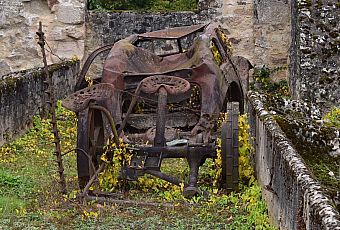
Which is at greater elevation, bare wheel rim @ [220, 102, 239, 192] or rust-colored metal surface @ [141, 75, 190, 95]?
rust-colored metal surface @ [141, 75, 190, 95]

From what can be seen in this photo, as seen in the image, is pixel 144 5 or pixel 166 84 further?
pixel 144 5

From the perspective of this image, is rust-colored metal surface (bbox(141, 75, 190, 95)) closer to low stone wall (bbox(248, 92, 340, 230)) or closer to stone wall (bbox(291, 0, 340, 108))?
low stone wall (bbox(248, 92, 340, 230))

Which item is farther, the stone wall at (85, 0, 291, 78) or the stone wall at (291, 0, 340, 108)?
the stone wall at (85, 0, 291, 78)

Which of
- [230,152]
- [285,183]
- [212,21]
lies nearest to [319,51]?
[212,21]

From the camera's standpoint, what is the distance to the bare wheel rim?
307 inches

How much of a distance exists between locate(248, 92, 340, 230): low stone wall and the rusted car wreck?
0.43 m

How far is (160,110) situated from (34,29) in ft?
23.6

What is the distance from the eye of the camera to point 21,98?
36.9 feet

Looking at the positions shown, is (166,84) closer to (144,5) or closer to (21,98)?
(21,98)

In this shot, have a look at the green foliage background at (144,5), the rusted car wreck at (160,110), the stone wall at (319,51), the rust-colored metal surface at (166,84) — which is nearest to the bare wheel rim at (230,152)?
the rusted car wreck at (160,110)

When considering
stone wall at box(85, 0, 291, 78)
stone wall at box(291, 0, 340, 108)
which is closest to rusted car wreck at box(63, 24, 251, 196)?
stone wall at box(291, 0, 340, 108)

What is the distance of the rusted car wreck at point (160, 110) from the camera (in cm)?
789

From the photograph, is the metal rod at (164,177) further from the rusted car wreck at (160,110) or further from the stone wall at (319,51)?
the stone wall at (319,51)

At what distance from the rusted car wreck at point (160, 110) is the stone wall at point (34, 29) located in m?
5.21
